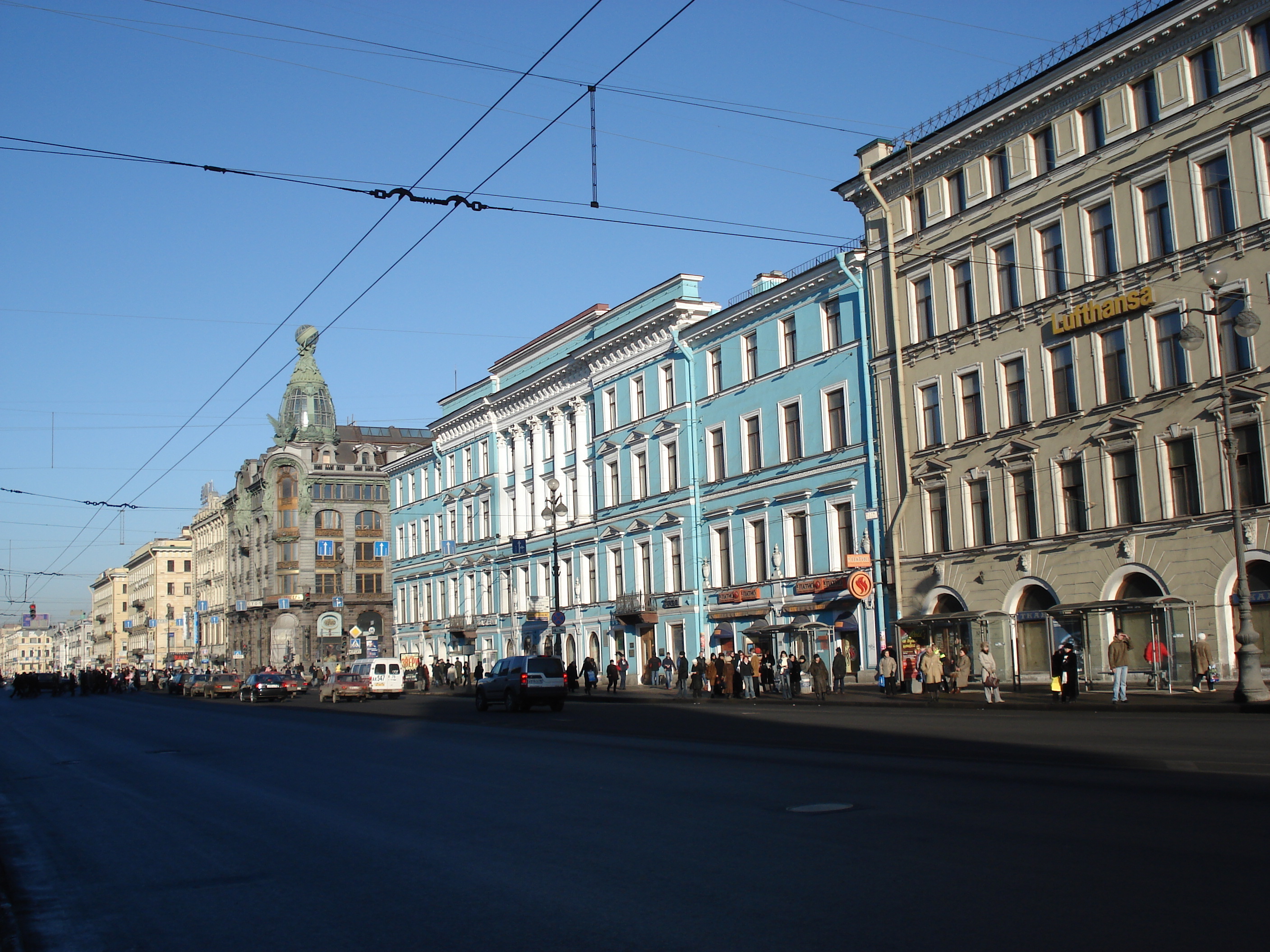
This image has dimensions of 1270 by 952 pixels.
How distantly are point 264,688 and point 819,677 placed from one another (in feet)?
113

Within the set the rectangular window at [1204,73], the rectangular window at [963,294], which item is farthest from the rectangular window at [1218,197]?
the rectangular window at [963,294]

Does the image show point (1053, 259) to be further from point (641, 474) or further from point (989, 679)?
point (641, 474)

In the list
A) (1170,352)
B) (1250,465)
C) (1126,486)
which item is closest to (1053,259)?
(1170,352)

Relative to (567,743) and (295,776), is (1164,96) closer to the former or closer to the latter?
(567,743)

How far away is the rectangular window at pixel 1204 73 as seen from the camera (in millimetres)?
30672

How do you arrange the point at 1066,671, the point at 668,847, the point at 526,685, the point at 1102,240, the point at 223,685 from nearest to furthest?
1. the point at 668,847
2. the point at 1066,671
3. the point at 1102,240
4. the point at 526,685
5. the point at 223,685

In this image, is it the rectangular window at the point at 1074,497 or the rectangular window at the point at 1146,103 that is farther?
the rectangular window at the point at 1074,497

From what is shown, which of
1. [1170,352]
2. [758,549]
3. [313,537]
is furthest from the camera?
[313,537]

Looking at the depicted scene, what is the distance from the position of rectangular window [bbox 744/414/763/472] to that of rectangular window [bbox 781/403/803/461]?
1527mm

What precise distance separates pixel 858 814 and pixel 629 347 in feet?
145

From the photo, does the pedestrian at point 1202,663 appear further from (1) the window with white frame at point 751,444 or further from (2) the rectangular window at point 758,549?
(1) the window with white frame at point 751,444

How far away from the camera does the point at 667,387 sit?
2041 inches

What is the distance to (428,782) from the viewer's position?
588 inches

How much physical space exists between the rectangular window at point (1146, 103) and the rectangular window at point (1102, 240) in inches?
90.6
